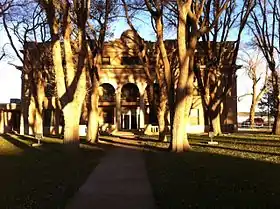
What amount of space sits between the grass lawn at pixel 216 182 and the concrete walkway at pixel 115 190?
30cm

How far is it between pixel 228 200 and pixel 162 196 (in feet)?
4.65

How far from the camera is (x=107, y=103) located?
54000 mm

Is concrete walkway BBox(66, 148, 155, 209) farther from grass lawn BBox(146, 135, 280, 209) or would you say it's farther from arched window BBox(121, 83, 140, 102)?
arched window BBox(121, 83, 140, 102)

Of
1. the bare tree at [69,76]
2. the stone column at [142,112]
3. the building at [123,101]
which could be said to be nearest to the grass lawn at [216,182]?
the bare tree at [69,76]

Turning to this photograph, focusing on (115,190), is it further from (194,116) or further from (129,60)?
(129,60)

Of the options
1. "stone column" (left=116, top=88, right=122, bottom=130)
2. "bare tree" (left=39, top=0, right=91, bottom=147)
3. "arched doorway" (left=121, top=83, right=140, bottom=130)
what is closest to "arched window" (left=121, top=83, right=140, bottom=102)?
"arched doorway" (left=121, top=83, right=140, bottom=130)

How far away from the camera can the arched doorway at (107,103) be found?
54188 mm

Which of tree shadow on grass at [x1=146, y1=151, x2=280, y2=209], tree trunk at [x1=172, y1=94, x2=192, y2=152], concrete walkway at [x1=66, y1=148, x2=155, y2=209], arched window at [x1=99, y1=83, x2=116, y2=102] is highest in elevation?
arched window at [x1=99, y1=83, x2=116, y2=102]

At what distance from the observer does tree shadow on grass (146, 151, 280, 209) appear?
8.38 metres

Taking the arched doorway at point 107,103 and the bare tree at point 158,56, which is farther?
the arched doorway at point 107,103

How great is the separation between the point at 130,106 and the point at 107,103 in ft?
9.46

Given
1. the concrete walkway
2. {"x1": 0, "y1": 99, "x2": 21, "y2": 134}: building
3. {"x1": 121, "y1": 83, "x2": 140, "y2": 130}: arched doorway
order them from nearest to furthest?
the concrete walkway, {"x1": 121, "y1": 83, "x2": 140, "y2": 130}: arched doorway, {"x1": 0, "y1": 99, "x2": 21, "y2": 134}: building

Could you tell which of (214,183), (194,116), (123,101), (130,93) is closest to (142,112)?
(123,101)

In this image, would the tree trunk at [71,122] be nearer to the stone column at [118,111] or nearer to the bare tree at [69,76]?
the bare tree at [69,76]
